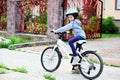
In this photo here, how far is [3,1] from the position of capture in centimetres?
1978

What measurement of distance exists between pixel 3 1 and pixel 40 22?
2.45 metres

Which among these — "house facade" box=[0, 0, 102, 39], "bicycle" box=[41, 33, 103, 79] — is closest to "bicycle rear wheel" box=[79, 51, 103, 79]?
"bicycle" box=[41, 33, 103, 79]

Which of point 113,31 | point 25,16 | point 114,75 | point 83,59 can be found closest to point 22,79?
point 83,59

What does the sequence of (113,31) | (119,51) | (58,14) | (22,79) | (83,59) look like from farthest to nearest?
(113,31) → (58,14) → (119,51) → (83,59) → (22,79)

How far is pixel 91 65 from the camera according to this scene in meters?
9.42

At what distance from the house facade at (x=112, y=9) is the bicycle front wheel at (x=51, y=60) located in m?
15.7

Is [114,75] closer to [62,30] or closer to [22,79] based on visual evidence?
[62,30]

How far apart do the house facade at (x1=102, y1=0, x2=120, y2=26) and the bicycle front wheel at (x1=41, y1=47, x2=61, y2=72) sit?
620 inches

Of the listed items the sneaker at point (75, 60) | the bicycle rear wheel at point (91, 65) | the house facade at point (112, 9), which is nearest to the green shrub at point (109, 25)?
the house facade at point (112, 9)

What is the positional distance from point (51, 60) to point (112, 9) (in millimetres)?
16252

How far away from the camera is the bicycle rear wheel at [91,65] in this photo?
9312mm

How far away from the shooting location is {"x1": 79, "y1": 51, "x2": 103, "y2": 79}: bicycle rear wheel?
9312 millimetres

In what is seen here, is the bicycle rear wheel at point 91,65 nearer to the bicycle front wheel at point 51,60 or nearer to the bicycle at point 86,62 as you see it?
the bicycle at point 86,62

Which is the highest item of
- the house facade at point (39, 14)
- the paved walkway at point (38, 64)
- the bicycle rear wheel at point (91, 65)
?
the house facade at point (39, 14)
